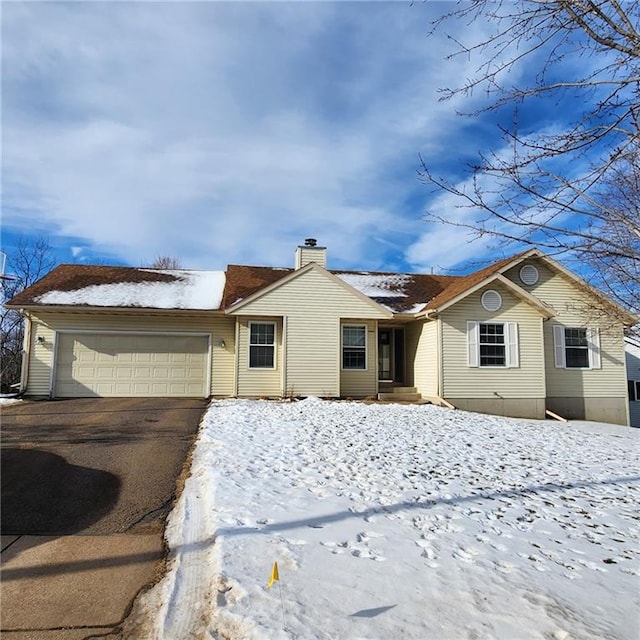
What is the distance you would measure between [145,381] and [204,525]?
1137cm

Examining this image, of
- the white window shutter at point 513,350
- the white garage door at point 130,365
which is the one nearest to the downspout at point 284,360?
the white garage door at point 130,365

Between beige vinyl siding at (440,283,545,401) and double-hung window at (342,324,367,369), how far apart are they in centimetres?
Result: 258

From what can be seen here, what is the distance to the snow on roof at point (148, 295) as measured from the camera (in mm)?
15055

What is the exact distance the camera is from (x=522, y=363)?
15.5m

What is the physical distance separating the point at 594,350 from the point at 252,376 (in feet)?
38.9

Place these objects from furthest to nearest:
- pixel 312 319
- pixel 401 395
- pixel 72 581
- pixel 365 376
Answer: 1. pixel 365 376
2. pixel 401 395
3. pixel 312 319
4. pixel 72 581

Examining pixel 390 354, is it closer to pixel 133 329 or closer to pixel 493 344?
pixel 493 344

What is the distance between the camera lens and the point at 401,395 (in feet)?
51.5

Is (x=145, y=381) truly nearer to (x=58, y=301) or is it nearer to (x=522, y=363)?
(x=58, y=301)

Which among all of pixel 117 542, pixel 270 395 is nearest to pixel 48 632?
pixel 117 542

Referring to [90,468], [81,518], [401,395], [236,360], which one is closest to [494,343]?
[401,395]

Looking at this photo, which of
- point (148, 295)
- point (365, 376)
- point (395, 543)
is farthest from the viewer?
point (148, 295)

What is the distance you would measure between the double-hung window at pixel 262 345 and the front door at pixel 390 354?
14.3 ft

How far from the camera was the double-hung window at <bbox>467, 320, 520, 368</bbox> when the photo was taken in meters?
15.3
